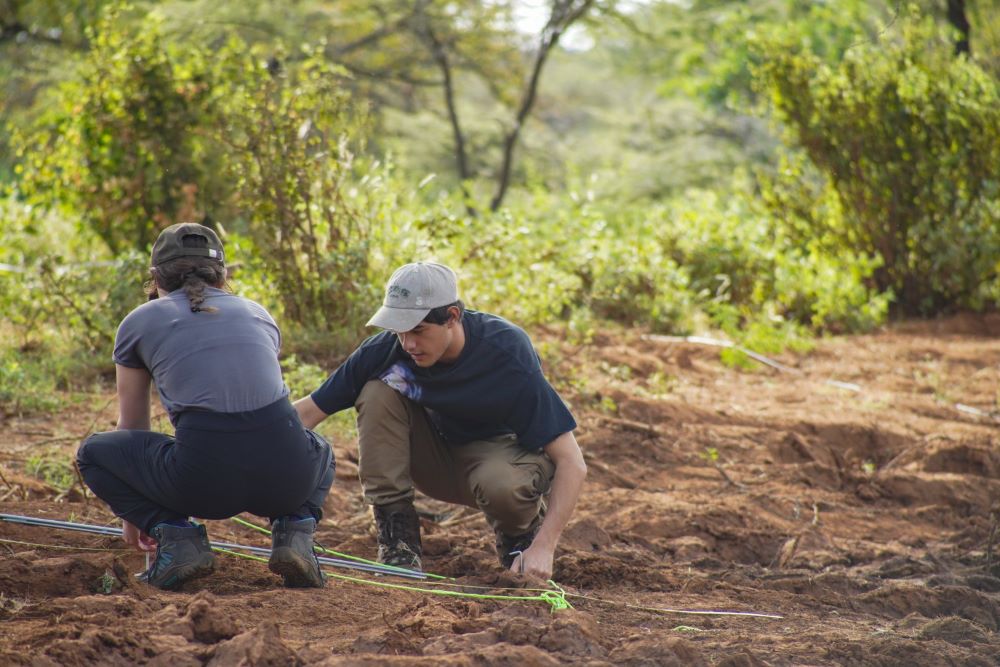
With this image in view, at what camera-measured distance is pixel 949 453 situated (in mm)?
6410

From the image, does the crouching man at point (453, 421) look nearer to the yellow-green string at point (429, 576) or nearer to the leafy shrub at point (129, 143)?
the yellow-green string at point (429, 576)

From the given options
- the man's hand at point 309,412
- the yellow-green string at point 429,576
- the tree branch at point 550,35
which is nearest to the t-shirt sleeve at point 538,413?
the yellow-green string at point 429,576

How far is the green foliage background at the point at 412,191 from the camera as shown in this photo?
7062mm

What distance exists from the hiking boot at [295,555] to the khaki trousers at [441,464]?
0.58m

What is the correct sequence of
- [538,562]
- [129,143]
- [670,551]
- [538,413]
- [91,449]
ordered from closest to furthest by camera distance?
1. [91,449]
2. [538,562]
3. [538,413]
4. [670,551]
5. [129,143]

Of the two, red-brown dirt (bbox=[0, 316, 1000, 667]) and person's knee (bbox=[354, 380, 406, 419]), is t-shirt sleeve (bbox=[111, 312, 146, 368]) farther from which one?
person's knee (bbox=[354, 380, 406, 419])

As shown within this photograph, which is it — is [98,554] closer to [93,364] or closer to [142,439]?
[142,439]

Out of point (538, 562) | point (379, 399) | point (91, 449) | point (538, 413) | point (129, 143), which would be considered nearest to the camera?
point (91, 449)

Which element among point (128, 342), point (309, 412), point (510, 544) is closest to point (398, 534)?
point (510, 544)

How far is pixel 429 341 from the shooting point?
394cm

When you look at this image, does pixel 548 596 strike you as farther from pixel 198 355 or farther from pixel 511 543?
pixel 198 355

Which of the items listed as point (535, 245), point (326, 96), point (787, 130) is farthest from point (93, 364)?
point (787, 130)

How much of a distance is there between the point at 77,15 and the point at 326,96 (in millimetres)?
9464

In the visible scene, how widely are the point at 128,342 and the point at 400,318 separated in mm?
854
